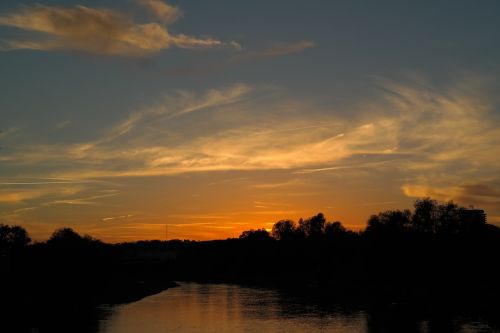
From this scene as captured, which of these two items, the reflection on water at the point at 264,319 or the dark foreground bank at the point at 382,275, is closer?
the reflection on water at the point at 264,319

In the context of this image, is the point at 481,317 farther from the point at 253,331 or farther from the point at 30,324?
the point at 30,324

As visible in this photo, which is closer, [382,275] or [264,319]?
[264,319]

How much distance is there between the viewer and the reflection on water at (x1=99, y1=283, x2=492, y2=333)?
6869cm

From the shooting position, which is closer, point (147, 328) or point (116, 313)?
point (147, 328)

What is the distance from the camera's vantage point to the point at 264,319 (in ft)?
261

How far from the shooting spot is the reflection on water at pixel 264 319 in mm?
68688

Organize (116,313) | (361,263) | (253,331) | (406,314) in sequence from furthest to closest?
(361,263)
(116,313)
(406,314)
(253,331)

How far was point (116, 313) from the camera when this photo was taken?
90375 millimetres

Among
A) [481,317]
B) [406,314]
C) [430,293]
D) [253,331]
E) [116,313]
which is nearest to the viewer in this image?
[253,331]

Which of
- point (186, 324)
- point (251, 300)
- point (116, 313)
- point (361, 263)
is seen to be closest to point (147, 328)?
point (186, 324)

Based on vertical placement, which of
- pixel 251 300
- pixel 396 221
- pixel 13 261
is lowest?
pixel 251 300

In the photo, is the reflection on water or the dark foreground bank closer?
the reflection on water

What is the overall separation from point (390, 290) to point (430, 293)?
556 inches

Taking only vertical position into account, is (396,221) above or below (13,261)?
above
